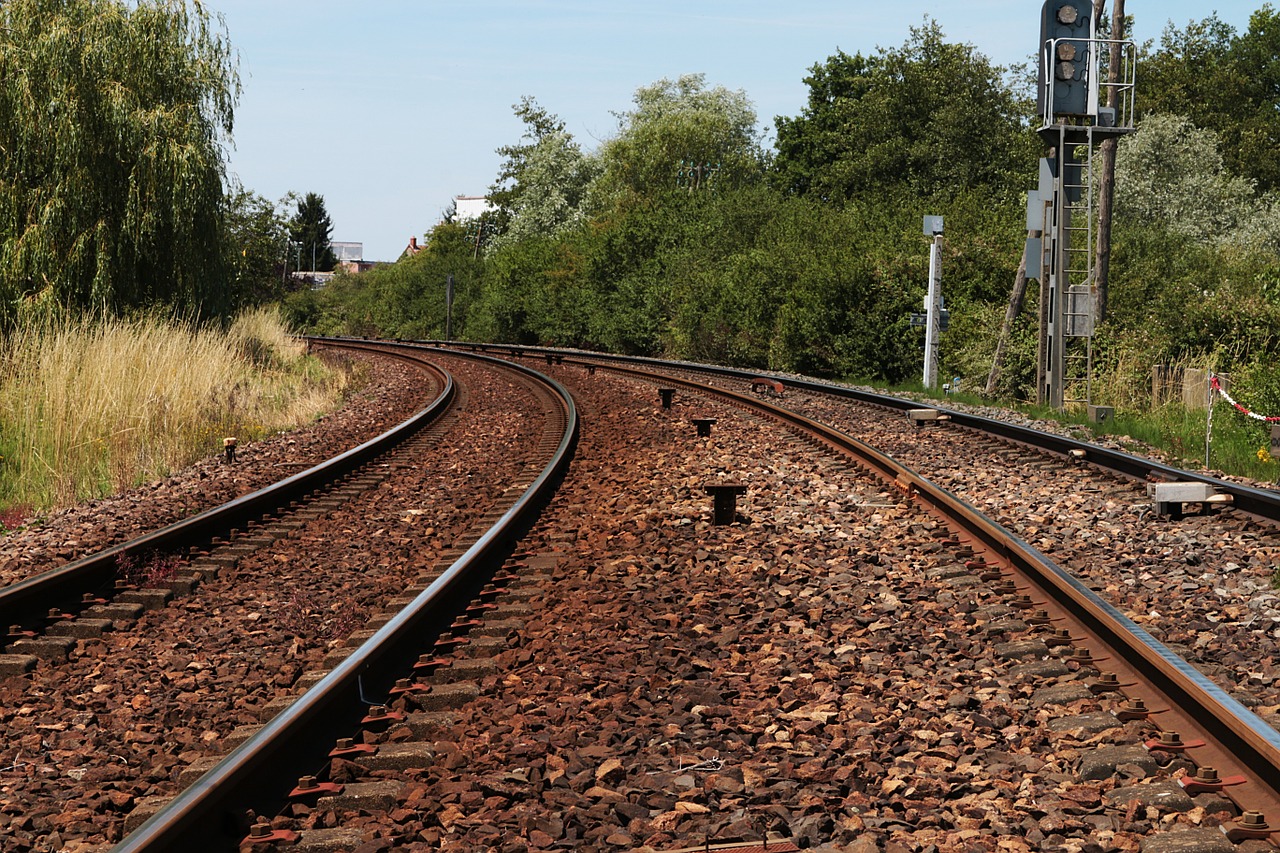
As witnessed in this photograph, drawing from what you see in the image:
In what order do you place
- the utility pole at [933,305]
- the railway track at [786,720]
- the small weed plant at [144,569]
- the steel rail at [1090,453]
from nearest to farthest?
1. the railway track at [786,720]
2. the small weed plant at [144,569]
3. the steel rail at [1090,453]
4. the utility pole at [933,305]

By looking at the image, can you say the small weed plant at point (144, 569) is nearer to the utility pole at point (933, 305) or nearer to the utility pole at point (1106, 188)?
the utility pole at point (933, 305)

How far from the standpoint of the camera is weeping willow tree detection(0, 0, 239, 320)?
20156 mm

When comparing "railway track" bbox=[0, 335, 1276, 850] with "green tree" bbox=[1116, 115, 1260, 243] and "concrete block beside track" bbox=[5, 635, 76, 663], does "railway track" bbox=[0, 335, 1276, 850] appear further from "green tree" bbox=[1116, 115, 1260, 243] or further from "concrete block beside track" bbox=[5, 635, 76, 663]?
"green tree" bbox=[1116, 115, 1260, 243]

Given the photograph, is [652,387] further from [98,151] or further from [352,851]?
[352,851]

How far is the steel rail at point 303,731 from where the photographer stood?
134 inches

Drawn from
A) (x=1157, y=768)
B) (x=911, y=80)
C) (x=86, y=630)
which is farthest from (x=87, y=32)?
(x=911, y=80)

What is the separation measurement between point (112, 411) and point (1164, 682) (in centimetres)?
1147

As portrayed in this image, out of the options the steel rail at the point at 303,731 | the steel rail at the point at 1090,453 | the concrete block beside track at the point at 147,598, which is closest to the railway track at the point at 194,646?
the concrete block beside track at the point at 147,598

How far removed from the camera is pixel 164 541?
310 inches

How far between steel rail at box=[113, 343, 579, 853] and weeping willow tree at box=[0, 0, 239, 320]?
51.8 feet

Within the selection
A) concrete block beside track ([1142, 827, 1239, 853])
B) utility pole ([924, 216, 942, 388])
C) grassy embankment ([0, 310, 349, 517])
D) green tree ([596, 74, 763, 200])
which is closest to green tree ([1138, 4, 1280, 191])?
green tree ([596, 74, 763, 200])

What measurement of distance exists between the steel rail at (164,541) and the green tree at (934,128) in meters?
40.5

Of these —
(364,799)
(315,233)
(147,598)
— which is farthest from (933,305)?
(315,233)

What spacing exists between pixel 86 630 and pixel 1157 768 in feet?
16.3
